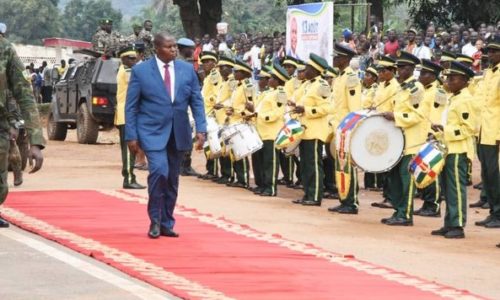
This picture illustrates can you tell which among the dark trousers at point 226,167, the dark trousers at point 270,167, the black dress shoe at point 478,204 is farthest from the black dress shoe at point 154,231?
the dark trousers at point 226,167

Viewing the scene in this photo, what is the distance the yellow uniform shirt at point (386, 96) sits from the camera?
56.9 ft

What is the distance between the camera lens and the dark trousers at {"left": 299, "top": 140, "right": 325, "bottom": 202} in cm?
1867

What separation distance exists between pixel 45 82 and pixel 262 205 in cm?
3561

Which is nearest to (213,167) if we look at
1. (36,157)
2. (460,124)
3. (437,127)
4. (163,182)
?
(437,127)

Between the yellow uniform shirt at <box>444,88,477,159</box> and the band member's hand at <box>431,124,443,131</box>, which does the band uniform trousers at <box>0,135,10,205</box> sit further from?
the band member's hand at <box>431,124,443,131</box>

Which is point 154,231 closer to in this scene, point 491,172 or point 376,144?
point 376,144

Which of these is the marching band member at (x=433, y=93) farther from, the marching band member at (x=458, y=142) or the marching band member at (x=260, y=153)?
the marching band member at (x=260, y=153)

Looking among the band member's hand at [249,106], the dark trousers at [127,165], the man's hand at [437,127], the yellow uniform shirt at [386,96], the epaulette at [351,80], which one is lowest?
the dark trousers at [127,165]

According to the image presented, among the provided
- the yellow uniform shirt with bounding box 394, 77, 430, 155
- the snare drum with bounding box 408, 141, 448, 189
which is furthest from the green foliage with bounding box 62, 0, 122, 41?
the snare drum with bounding box 408, 141, 448, 189

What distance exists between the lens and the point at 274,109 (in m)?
19.8

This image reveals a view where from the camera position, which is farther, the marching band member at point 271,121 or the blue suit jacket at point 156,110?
the marching band member at point 271,121

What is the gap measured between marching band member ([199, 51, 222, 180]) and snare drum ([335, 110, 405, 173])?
522cm

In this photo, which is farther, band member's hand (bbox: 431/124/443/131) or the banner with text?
the banner with text

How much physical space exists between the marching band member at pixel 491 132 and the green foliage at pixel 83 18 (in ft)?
321
